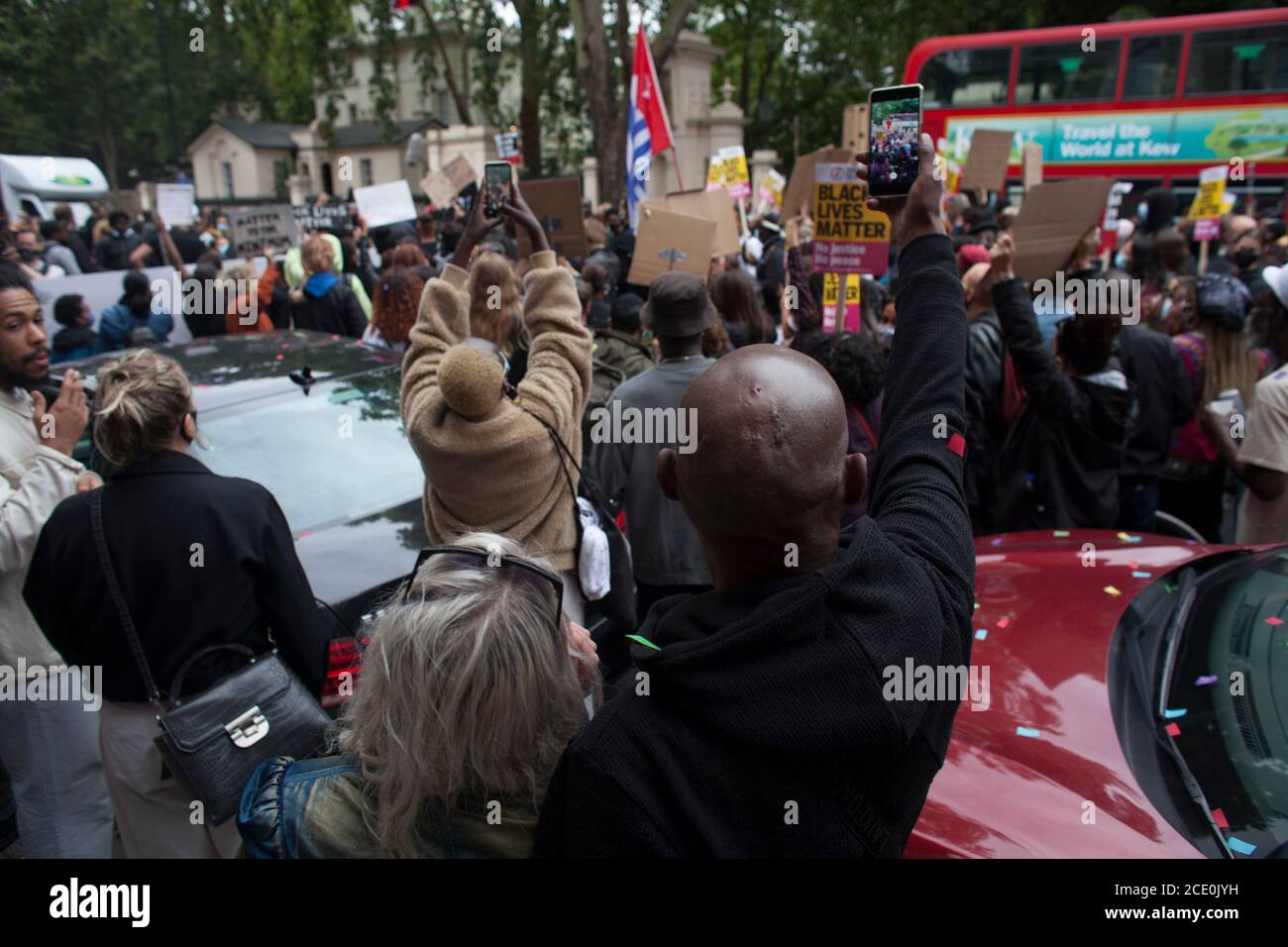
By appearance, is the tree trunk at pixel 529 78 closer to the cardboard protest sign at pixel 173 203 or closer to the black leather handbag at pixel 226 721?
the cardboard protest sign at pixel 173 203

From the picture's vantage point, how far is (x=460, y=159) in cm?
1009

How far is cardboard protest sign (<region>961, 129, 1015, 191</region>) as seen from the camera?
8219mm

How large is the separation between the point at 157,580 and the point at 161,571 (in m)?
0.03

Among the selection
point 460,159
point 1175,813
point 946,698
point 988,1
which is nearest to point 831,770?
point 946,698

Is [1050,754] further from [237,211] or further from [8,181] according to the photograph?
[8,181]

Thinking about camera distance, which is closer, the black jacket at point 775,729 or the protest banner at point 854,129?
the black jacket at point 775,729

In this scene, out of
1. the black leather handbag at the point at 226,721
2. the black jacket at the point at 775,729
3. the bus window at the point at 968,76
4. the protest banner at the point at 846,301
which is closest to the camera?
the black jacket at the point at 775,729

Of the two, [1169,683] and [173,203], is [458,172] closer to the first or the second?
[173,203]

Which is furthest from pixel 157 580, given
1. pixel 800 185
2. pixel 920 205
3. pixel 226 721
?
pixel 800 185

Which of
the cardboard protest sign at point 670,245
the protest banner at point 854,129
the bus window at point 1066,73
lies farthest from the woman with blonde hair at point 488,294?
the bus window at point 1066,73

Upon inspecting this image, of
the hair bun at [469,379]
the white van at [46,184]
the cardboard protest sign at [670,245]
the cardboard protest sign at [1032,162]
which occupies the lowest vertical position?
the hair bun at [469,379]

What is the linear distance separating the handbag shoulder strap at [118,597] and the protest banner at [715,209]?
5.46m

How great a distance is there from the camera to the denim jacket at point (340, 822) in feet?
4.62
